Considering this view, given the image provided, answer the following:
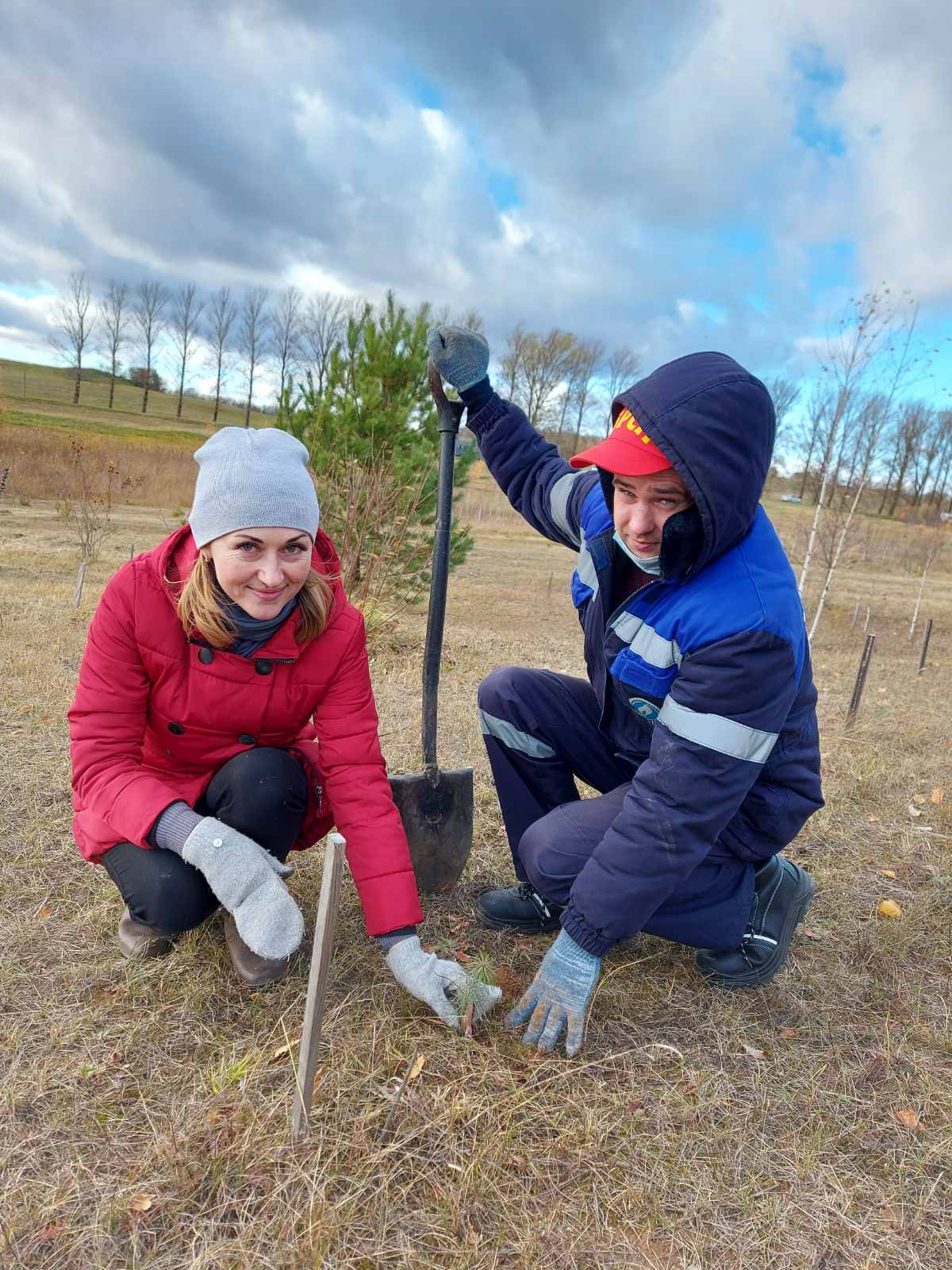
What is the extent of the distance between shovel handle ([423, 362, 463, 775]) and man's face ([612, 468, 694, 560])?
2.34 ft

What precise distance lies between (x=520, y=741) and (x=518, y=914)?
1.86ft

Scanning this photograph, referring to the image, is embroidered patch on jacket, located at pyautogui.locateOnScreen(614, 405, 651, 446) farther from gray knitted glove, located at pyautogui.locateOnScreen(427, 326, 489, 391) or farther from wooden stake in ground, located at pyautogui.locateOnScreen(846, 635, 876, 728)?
wooden stake in ground, located at pyautogui.locateOnScreen(846, 635, 876, 728)

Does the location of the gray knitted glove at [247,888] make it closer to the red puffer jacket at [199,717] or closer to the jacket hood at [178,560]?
the red puffer jacket at [199,717]

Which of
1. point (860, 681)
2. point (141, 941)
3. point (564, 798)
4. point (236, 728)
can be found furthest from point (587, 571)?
point (860, 681)

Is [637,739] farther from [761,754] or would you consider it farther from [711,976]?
[711,976]

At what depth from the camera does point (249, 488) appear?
178cm

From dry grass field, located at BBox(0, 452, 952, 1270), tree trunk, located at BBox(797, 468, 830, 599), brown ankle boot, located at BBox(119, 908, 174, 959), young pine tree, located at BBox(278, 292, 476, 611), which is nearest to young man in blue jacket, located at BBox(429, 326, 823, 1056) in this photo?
dry grass field, located at BBox(0, 452, 952, 1270)

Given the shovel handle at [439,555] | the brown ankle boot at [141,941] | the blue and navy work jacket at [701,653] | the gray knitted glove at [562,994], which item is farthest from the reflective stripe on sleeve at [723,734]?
the brown ankle boot at [141,941]

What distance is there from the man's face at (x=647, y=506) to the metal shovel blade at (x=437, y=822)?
1.09 metres

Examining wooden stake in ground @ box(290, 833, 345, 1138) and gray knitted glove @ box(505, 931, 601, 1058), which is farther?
gray knitted glove @ box(505, 931, 601, 1058)

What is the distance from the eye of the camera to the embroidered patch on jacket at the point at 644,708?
208 cm

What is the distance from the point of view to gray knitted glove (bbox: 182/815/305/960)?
5.84 feet

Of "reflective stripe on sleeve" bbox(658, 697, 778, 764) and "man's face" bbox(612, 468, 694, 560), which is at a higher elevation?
"man's face" bbox(612, 468, 694, 560)

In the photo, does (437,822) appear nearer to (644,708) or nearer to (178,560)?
(644,708)
